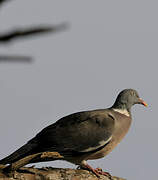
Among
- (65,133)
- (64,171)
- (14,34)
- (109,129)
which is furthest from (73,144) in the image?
(14,34)

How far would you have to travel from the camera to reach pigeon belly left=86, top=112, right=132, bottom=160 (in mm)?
7191

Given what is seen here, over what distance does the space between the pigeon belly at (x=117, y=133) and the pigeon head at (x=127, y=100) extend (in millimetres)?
333

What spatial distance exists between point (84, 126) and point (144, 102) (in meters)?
1.83

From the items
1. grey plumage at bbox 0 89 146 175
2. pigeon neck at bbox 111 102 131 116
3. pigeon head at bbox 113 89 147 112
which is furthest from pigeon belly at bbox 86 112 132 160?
pigeon head at bbox 113 89 147 112

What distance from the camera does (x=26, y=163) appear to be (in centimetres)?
566

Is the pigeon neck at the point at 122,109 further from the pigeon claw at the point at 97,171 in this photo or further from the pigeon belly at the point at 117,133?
the pigeon claw at the point at 97,171

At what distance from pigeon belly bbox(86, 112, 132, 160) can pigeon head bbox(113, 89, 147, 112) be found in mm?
333

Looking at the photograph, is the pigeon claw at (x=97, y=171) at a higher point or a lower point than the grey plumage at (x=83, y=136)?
lower

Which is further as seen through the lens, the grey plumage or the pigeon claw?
the grey plumage

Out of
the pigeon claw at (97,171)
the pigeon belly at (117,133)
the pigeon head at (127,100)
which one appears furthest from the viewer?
the pigeon head at (127,100)

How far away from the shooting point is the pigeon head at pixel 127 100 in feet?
27.1

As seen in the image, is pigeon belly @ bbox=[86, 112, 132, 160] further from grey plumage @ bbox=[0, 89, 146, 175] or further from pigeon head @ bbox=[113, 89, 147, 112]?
pigeon head @ bbox=[113, 89, 147, 112]

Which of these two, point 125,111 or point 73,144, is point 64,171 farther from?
point 125,111

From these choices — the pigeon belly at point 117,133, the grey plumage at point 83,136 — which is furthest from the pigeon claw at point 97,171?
the pigeon belly at point 117,133
